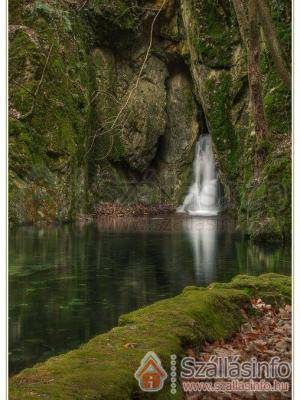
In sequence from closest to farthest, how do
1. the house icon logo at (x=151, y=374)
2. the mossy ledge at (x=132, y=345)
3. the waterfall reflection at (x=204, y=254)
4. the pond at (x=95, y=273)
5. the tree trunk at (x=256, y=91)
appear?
1. the mossy ledge at (x=132, y=345)
2. the house icon logo at (x=151, y=374)
3. the pond at (x=95, y=273)
4. the waterfall reflection at (x=204, y=254)
5. the tree trunk at (x=256, y=91)

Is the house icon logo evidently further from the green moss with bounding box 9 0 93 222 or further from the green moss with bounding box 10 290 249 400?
the green moss with bounding box 9 0 93 222

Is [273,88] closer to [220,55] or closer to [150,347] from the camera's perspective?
[220,55]

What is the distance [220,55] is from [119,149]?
29.7 feet

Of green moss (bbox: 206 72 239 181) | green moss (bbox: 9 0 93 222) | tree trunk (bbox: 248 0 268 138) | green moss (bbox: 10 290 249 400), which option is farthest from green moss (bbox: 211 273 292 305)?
green moss (bbox: 206 72 239 181)

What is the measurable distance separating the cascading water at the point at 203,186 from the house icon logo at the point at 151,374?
2607cm

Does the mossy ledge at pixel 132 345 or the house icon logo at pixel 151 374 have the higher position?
the mossy ledge at pixel 132 345

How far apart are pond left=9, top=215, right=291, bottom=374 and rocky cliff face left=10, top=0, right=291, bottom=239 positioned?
7.29ft

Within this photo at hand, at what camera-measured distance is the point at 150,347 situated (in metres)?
3.17

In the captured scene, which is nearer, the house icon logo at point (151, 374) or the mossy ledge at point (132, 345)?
the mossy ledge at point (132, 345)

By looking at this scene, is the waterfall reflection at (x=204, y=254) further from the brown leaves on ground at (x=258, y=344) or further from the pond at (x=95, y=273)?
the brown leaves on ground at (x=258, y=344)

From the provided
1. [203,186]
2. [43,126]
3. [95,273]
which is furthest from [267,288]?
[203,186]

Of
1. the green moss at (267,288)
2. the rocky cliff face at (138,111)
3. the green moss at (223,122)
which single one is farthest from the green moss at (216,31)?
the green moss at (267,288)

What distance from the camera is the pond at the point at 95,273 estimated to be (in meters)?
5.79

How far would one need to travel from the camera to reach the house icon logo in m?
2.86
